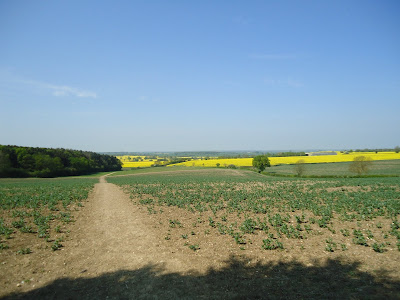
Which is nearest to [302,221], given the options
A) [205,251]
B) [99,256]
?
[205,251]

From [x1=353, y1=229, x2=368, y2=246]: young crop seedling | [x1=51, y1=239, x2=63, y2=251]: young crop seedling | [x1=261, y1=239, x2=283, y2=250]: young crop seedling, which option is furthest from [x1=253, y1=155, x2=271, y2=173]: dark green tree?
[x1=51, y1=239, x2=63, y2=251]: young crop seedling

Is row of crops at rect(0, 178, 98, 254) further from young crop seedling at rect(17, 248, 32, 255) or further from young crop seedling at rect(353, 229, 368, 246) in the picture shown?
young crop seedling at rect(353, 229, 368, 246)

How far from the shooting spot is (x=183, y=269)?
27.7 feet

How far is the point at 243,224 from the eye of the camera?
44.8 feet

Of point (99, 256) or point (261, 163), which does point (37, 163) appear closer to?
point (99, 256)

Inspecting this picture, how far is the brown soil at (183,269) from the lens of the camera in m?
6.91

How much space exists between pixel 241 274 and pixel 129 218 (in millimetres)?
10805

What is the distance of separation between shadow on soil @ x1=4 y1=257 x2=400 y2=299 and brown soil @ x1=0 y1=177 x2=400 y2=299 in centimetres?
3

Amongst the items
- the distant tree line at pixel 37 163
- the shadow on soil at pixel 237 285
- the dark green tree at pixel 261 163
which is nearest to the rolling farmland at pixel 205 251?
the shadow on soil at pixel 237 285

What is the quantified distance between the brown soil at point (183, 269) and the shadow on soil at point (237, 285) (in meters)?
0.03

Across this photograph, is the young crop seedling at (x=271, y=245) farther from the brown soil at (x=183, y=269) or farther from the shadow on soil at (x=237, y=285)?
the shadow on soil at (x=237, y=285)

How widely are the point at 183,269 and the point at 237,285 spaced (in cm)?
238

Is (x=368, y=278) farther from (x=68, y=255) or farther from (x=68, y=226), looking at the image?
(x=68, y=226)

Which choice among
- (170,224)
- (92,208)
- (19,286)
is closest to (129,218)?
(170,224)
